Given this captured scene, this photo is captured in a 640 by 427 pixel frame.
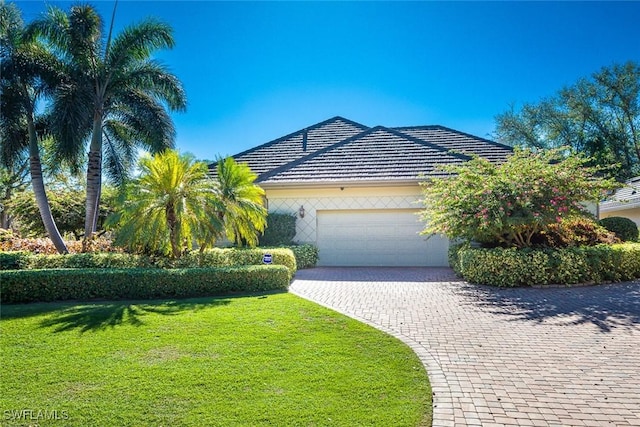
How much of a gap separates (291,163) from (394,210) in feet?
16.3

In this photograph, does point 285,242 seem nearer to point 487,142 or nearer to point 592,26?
point 487,142

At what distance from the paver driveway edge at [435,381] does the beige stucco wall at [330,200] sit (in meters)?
8.36

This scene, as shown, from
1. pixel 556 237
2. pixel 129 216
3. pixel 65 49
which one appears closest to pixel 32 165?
pixel 65 49

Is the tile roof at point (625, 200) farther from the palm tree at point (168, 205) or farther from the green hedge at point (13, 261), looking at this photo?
the green hedge at point (13, 261)

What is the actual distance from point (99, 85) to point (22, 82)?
7.83ft

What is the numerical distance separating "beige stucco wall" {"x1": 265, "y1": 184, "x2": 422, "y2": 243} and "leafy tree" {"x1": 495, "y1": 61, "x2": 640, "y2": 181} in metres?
21.2

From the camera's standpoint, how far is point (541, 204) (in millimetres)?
9336

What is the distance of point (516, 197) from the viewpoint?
931cm

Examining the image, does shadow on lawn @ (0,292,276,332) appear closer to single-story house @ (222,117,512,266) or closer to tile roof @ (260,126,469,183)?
single-story house @ (222,117,512,266)

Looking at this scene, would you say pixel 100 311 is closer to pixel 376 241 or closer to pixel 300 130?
pixel 376 241

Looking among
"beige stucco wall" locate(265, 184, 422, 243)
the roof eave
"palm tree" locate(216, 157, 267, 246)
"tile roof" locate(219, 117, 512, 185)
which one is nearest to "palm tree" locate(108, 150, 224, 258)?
"palm tree" locate(216, 157, 267, 246)

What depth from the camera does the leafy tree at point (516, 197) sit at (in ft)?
30.4

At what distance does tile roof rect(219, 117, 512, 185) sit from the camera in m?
14.3

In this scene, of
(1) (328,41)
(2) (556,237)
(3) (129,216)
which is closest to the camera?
(3) (129,216)
